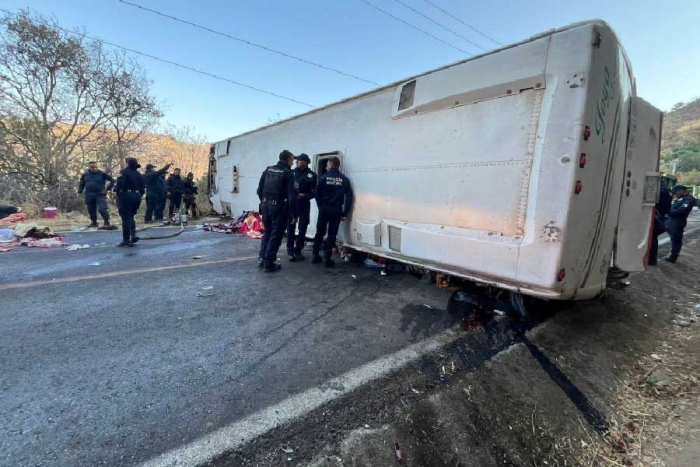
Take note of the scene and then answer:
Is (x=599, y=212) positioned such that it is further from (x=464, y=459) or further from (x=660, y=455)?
(x=464, y=459)

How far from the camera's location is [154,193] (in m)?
10.5

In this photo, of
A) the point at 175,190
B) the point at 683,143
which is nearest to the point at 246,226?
the point at 175,190

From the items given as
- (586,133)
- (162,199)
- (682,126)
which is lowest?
(162,199)

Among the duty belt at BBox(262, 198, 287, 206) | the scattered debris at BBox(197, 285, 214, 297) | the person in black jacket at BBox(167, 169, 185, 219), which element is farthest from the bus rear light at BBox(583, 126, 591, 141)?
the person in black jacket at BBox(167, 169, 185, 219)

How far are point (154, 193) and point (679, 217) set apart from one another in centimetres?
1437

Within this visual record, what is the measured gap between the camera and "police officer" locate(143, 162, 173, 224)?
10051mm

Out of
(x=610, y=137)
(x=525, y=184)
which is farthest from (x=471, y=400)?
(x=610, y=137)

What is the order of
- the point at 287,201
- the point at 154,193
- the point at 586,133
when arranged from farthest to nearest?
1. the point at 154,193
2. the point at 287,201
3. the point at 586,133

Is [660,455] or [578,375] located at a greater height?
[578,375]

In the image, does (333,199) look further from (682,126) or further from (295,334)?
(682,126)

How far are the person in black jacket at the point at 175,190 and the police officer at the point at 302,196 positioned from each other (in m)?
7.32

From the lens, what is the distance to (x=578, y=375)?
8.70ft

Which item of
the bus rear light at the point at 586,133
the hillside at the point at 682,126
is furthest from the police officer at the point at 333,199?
the hillside at the point at 682,126

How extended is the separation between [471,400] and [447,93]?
9.99 ft
